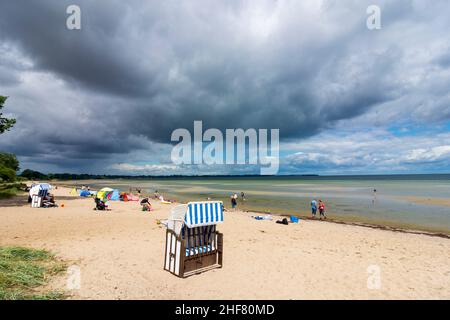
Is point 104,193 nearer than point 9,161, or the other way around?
point 104,193

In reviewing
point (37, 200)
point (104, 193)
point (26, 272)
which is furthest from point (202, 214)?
point (104, 193)

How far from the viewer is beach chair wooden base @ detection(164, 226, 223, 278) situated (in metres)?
8.09

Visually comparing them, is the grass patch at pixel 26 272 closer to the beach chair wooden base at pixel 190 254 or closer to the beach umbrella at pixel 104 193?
the beach chair wooden base at pixel 190 254

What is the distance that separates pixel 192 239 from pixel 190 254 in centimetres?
47

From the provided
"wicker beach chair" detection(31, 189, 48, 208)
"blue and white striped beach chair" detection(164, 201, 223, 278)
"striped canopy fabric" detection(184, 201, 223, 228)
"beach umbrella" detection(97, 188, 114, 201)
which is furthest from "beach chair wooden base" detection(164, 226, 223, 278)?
"beach umbrella" detection(97, 188, 114, 201)

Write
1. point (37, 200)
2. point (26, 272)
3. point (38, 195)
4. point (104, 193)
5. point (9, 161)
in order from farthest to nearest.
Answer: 1. point (9, 161)
2. point (104, 193)
3. point (38, 195)
4. point (37, 200)
5. point (26, 272)

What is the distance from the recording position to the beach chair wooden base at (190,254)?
8.09 metres

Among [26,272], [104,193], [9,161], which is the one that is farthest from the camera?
[9,161]

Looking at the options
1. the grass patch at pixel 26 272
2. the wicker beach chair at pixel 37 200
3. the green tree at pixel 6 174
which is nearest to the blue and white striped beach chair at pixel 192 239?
the grass patch at pixel 26 272

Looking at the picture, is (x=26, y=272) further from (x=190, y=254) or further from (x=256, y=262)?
(x=256, y=262)

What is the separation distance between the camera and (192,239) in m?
8.46

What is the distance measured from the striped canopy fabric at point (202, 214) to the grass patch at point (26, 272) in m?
3.73
